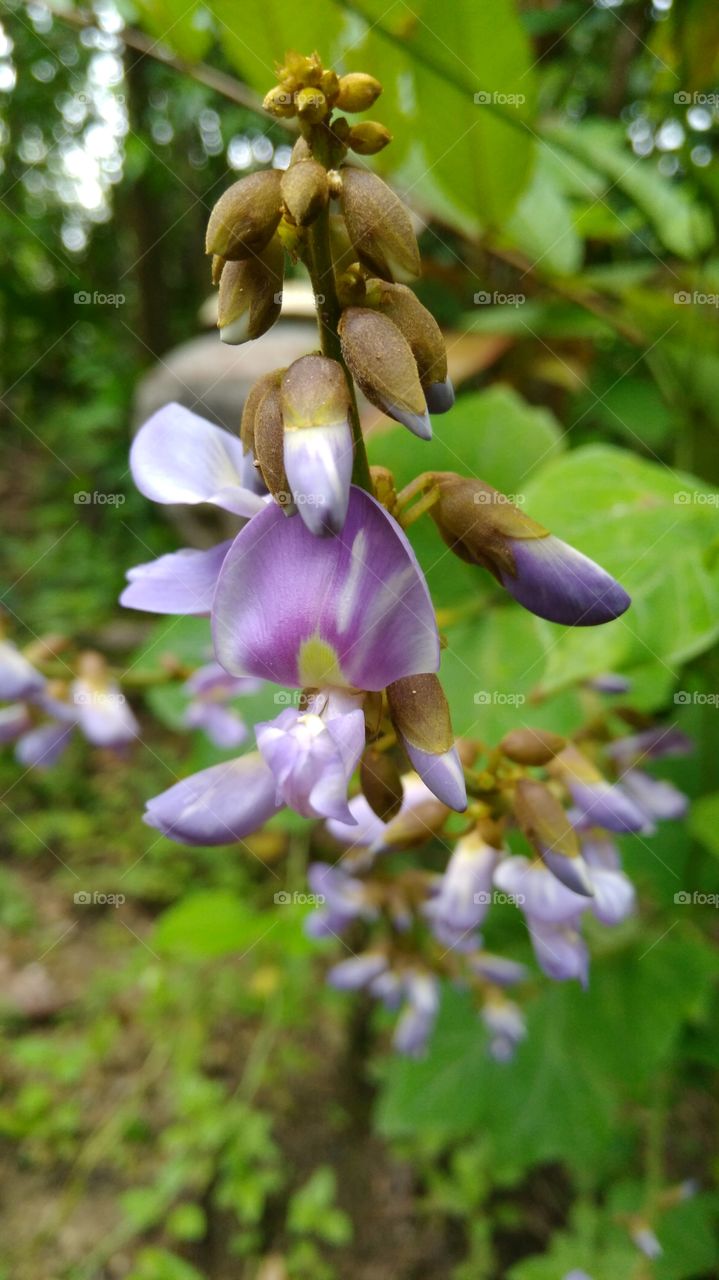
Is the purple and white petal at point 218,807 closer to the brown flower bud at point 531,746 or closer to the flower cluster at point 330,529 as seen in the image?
the flower cluster at point 330,529

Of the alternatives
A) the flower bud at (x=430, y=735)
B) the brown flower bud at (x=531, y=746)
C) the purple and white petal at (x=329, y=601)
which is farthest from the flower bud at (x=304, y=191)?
the brown flower bud at (x=531, y=746)

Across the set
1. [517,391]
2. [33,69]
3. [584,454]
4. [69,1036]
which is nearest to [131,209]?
[33,69]

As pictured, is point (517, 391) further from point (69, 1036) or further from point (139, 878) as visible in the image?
point (69, 1036)

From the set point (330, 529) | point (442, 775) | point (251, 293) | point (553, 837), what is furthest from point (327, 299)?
point (553, 837)

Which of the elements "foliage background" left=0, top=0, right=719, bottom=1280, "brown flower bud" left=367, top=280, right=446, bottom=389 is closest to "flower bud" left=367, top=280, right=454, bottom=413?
"brown flower bud" left=367, top=280, right=446, bottom=389

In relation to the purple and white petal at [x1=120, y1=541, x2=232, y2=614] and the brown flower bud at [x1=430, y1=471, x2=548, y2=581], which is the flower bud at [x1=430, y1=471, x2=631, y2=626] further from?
the purple and white petal at [x1=120, y1=541, x2=232, y2=614]

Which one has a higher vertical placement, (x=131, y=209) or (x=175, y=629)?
(x=131, y=209)

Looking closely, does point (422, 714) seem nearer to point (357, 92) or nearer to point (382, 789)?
point (382, 789)
